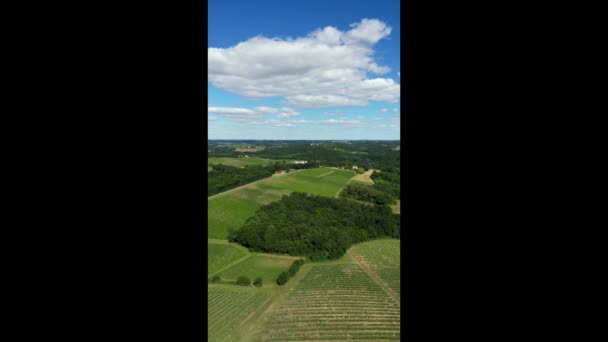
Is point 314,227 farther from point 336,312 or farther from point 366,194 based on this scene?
point 336,312

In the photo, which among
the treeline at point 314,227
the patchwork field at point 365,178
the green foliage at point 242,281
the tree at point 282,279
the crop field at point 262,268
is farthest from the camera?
the patchwork field at point 365,178

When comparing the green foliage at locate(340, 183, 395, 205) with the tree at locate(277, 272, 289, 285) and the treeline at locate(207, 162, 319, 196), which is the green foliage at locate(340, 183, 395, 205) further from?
the tree at locate(277, 272, 289, 285)

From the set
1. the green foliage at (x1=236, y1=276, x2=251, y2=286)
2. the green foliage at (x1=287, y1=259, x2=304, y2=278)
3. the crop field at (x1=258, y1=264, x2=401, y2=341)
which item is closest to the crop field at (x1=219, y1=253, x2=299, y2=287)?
the green foliage at (x1=287, y1=259, x2=304, y2=278)

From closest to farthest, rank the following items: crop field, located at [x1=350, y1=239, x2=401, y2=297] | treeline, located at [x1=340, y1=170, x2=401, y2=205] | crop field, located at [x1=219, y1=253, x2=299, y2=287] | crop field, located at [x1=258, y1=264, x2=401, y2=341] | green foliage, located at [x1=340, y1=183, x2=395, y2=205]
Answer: crop field, located at [x1=258, y1=264, x2=401, y2=341], crop field, located at [x1=350, y1=239, x2=401, y2=297], crop field, located at [x1=219, y1=253, x2=299, y2=287], green foliage, located at [x1=340, y1=183, x2=395, y2=205], treeline, located at [x1=340, y1=170, x2=401, y2=205]

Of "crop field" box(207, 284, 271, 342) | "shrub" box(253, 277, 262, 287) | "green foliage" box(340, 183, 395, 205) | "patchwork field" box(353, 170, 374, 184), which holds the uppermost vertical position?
"patchwork field" box(353, 170, 374, 184)

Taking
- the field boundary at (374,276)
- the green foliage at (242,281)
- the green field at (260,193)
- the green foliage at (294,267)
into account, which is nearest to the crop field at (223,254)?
the green field at (260,193)

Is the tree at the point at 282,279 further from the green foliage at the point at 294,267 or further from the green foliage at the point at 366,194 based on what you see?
Result: the green foliage at the point at 366,194

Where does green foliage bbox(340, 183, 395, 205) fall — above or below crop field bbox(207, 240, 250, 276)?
above
